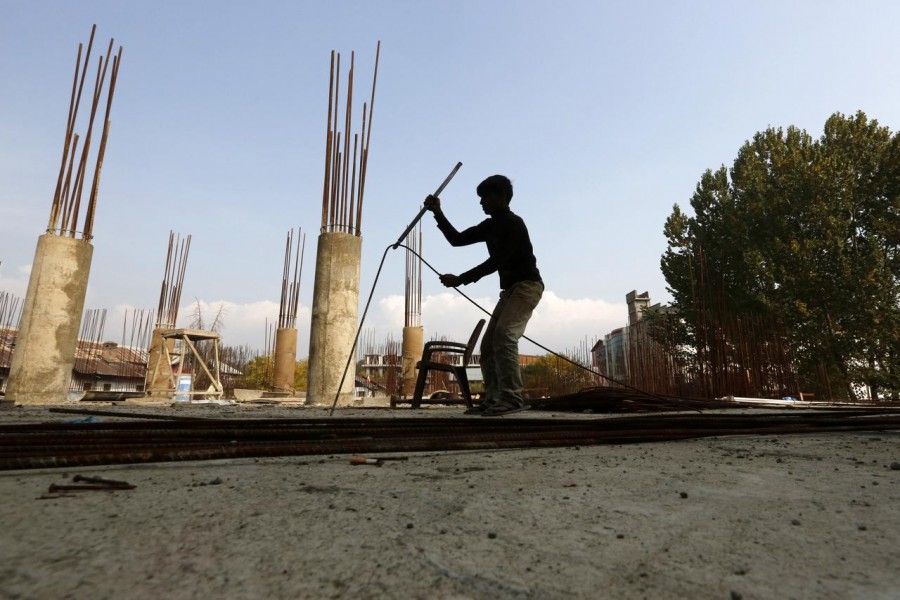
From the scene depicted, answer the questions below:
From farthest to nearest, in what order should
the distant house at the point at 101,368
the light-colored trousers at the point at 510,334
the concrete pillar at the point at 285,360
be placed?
the distant house at the point at 101,368, the concrete pillar at the point at 285,360, the light-colored trousers at the point at 510,334

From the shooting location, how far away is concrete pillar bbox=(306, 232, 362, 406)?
6.29 meters

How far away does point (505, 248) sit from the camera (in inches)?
161

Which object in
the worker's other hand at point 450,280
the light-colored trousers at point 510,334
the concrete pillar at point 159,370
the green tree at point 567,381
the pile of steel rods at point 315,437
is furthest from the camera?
the green tree at point 567,381

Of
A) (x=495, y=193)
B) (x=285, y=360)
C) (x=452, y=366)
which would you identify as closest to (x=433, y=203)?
(x=495, y=193)

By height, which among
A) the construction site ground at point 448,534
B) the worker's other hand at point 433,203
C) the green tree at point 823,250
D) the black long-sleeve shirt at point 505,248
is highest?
the green tree at point 823,250

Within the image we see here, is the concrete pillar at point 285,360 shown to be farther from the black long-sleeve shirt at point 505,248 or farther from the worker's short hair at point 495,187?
the worker's short hair at point 495,187

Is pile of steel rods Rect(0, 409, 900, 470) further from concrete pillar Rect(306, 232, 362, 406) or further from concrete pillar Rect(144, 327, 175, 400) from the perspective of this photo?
concrete pillar Rect(144, 327, 175, 400)

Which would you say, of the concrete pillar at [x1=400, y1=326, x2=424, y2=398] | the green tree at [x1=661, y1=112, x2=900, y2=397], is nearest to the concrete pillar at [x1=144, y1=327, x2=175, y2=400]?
the concrete pillar at [x1=400, y1=326, x2=424, y2=398]

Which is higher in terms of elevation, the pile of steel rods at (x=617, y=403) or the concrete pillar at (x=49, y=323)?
the concrete pillar at (x=49, y=323)

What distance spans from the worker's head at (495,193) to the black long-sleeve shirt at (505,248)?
0.21 ft

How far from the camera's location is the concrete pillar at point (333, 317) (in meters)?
6.29

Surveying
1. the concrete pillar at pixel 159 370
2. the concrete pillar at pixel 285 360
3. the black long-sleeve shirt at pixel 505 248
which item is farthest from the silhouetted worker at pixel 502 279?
the concrete pillar at pixel 285 360

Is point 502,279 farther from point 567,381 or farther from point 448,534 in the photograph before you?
point 567,381

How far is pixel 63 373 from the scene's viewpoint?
225 inches
